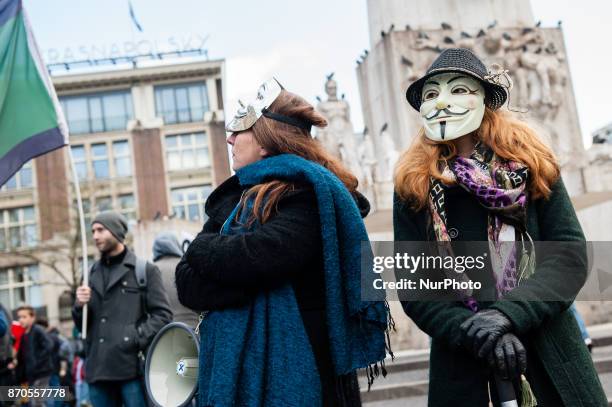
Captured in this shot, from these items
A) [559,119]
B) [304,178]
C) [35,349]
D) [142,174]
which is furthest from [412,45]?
[142,174]

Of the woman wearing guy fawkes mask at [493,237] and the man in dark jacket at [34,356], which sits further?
the man in dark jacket at [34,356]

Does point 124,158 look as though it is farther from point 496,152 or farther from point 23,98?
point 496,152

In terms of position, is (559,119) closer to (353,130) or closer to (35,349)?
(353,130)

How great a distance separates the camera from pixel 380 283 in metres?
2.70

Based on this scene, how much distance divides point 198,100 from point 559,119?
3224 centimetres

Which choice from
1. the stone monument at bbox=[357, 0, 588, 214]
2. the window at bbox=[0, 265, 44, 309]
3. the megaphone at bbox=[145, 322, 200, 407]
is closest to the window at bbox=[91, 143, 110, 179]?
the window at bbox=[0, 265, 44, 309]

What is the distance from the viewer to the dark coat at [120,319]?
16.2 ft

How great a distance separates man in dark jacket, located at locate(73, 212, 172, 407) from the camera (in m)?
4.95

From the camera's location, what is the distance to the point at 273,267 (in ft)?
8.66

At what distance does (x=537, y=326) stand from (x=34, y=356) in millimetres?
7461

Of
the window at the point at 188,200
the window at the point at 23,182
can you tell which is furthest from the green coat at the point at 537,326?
the window at the point at 23,182

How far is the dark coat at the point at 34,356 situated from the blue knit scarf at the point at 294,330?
6.55 meters

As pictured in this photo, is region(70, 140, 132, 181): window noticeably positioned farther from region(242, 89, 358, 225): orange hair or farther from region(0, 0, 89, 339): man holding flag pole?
region(242, 89, 358, 225): orange hair

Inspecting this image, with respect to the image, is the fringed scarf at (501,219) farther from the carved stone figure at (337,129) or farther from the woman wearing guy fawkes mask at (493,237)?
the carved stone figure at (337,129)
